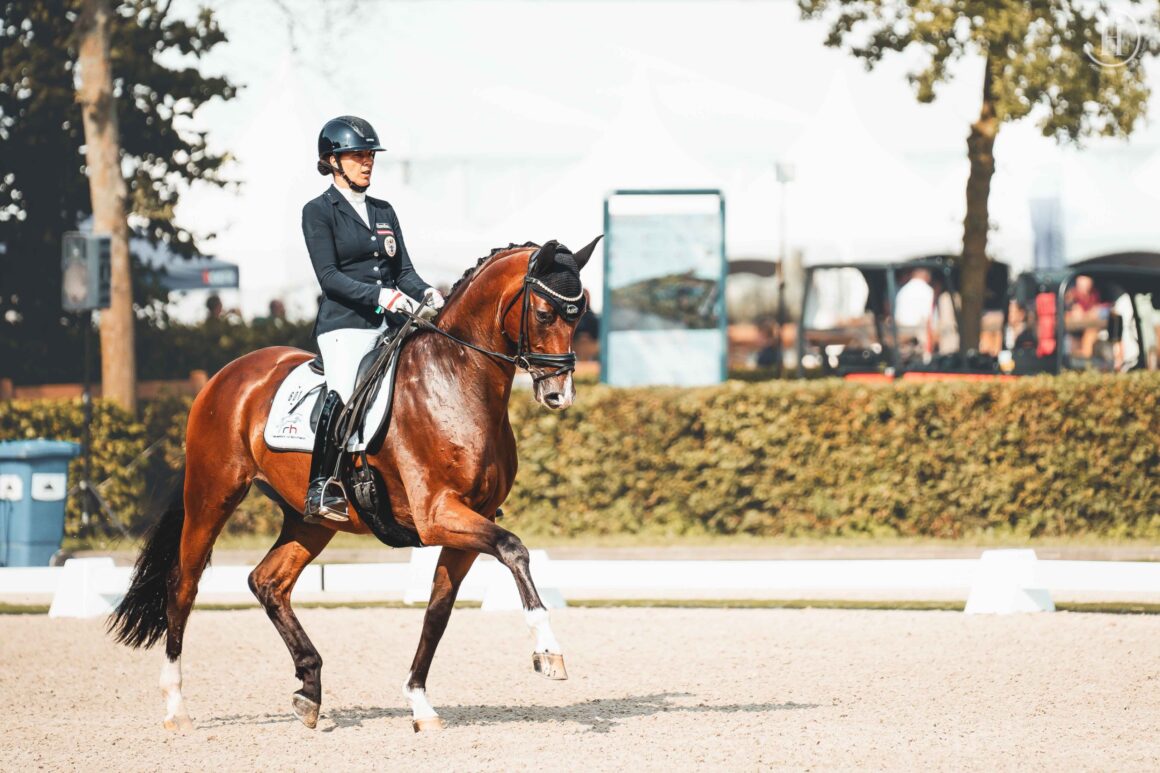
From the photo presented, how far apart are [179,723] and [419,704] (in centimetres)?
126

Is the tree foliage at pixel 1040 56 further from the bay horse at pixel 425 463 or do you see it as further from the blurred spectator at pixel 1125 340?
the bay horse at pixel 425 463

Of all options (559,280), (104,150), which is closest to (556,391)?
(559,280)

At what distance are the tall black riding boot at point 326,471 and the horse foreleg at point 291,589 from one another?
0.56m

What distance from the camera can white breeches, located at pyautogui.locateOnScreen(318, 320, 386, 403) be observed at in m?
8.32

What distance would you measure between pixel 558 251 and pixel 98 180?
43.1ft

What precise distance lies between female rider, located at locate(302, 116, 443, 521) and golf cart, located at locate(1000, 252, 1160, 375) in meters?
12.4

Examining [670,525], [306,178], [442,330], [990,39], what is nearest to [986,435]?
[670,525]

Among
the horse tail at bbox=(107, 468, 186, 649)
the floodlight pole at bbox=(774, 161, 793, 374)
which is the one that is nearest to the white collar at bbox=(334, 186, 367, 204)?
the horse tail at bbox=(107, 468, 186, 649)

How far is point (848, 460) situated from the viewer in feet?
53.9

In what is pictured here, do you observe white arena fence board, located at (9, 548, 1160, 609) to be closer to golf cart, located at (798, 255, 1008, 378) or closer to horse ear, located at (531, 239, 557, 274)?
horse ear, located at (531, 239, 557, 274)

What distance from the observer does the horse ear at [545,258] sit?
7.65 meters

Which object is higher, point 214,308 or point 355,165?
point 355,165

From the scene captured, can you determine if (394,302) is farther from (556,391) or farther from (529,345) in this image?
(556,391)

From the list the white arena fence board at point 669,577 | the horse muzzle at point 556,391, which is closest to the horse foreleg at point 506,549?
the horse muzzle at point 556,391
